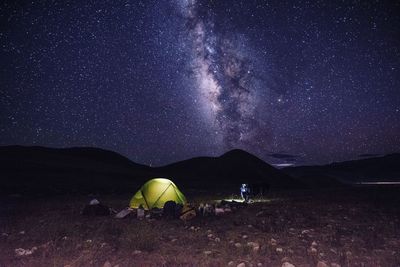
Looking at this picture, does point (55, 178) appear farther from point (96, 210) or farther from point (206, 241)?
point (206, 241)

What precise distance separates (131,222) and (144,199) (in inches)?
179

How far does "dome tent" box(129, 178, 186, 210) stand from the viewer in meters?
17.8

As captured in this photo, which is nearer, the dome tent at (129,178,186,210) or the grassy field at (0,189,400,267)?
the grassy field at (0,189,400,267)

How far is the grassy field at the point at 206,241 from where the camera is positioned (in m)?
7.95

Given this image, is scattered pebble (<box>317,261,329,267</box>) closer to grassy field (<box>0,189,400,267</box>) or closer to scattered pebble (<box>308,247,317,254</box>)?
grassy field (<box>0,189,400,267</box>)

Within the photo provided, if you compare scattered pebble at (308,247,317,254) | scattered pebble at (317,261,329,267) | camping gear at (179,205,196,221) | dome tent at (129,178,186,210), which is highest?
dome tent at (129,178,186,210)

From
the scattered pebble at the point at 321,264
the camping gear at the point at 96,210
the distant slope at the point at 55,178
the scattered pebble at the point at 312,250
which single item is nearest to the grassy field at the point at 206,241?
the scattered pebble at the point at 312,250

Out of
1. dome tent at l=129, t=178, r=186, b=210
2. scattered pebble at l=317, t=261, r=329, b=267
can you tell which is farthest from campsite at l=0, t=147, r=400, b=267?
dome tent at l=129, t=178, r=186, b=210

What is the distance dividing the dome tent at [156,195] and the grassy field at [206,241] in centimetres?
308

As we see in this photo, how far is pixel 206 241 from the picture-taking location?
10.1 m

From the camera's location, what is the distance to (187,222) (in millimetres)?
13727

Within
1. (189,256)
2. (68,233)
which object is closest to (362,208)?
(189,256)

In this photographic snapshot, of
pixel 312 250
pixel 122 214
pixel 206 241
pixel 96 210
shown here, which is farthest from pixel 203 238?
pixel 96 210

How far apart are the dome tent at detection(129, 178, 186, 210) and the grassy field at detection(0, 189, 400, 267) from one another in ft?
10.1
